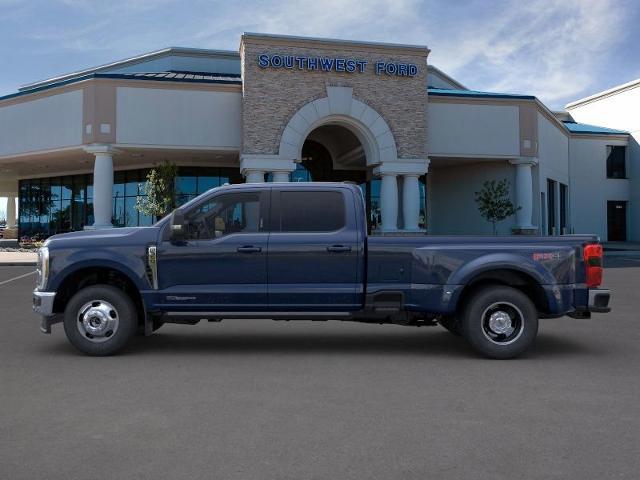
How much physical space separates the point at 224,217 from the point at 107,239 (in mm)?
1410

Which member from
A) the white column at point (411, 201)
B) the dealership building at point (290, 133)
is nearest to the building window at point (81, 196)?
the dealership building at point (290, 133)

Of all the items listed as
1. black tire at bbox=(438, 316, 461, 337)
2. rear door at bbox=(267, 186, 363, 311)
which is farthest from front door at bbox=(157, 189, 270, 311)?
black tire at bbox=(438, 316, 461, 337)

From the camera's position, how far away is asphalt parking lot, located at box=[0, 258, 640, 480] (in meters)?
3.93

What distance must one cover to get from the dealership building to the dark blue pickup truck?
20719mm

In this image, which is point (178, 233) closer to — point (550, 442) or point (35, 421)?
point (35, 421)

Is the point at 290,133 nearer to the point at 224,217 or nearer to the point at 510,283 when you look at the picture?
the point at 224,217

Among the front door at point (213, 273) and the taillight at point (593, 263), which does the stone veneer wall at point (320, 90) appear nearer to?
the front door at point (213, 273)

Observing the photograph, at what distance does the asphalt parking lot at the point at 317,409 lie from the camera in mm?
3926

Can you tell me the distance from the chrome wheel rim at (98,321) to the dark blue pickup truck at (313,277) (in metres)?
0.01

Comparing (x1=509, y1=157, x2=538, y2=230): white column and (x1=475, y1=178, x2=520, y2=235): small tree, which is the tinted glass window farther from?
(x1=509, y1=157, x2=538, y2=230): white column

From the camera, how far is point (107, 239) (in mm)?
7383

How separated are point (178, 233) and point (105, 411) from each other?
2.68 m

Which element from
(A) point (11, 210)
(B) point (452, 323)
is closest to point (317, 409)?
(B) point (452, 323)

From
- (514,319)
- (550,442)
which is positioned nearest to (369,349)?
(514,319)
